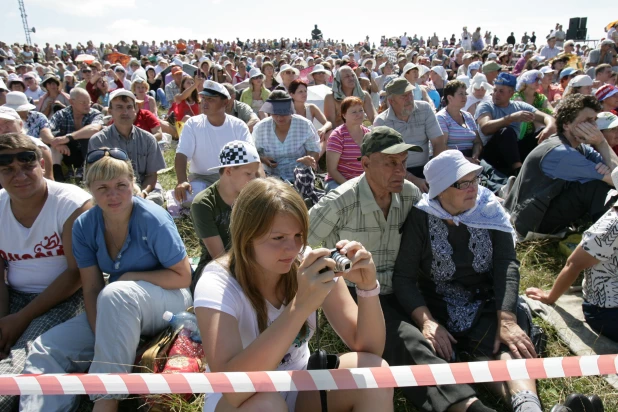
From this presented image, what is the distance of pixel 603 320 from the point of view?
2873 mm

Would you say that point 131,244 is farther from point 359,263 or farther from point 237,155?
point 359,263

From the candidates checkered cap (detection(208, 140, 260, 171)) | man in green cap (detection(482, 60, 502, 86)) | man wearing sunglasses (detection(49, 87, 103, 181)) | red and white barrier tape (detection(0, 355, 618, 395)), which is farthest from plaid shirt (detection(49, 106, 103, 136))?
man in green cap (detection(482, 60, 502, 86))

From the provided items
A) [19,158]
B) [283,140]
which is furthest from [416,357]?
[283,140]

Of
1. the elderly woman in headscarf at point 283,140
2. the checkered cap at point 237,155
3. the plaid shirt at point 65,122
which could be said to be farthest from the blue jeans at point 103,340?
the plaid shirt at point 65,122

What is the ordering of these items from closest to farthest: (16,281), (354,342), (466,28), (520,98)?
1. (354,342)
2. (16,281)
3. (520,98)
4. (466,28)

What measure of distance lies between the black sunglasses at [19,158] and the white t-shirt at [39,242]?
25cm

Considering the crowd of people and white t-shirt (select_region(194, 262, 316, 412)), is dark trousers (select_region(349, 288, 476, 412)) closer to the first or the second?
the crowd of people

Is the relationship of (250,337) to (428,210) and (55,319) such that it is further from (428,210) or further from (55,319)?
(55,319)

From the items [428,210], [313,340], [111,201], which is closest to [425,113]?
[428,210]

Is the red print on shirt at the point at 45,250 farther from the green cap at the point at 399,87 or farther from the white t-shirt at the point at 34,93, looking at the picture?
the white t-shirt at the point at 34,93

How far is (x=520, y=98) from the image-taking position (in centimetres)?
632

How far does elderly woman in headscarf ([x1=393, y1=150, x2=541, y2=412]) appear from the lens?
8.75ft

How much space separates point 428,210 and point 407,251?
11.3 inches

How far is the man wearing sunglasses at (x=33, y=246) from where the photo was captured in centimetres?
278
